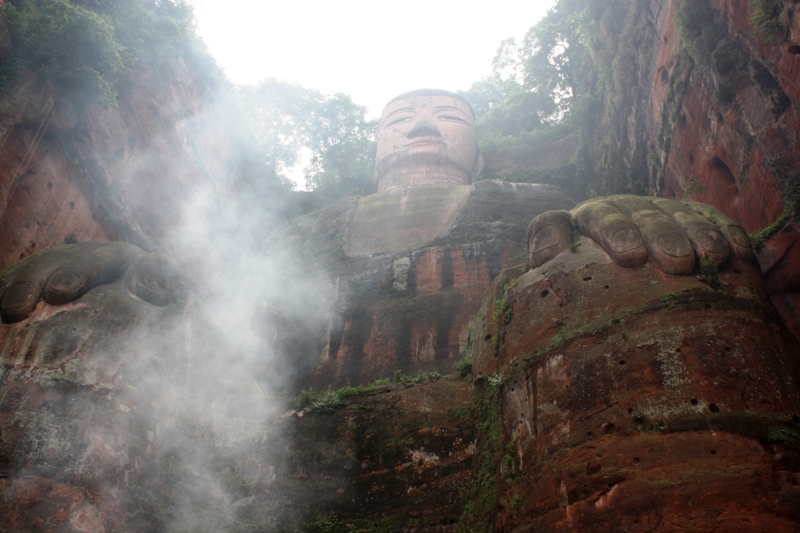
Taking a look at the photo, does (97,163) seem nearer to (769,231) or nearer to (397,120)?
(769,231)

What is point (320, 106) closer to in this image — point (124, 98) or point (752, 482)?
point (124, 98)

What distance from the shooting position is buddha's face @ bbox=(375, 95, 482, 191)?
22.6m

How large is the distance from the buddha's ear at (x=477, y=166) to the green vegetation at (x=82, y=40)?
39.0 feet

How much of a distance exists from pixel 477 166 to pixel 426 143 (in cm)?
274

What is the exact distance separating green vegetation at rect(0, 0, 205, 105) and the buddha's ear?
39.0 feet

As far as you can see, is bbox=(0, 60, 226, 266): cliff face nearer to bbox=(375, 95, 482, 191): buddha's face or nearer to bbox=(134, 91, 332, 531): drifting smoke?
bbox=(134, 91, 332, 531): drifting smoke

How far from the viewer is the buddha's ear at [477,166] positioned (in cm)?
2424

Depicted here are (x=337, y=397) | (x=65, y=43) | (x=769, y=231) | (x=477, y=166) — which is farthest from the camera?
(x=477, y=166)

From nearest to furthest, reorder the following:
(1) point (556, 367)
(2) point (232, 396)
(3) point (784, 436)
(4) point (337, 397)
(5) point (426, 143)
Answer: (3) point (784, 436)
(1) point (556, 367)
(4) point (337, 397)
(2) point (232, 396)
(5) point (426, 143)

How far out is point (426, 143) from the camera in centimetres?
2291

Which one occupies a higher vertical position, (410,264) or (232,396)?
(410,264)

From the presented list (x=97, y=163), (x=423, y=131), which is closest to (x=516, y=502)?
(x=97, y=163)

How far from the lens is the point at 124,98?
49.4ft

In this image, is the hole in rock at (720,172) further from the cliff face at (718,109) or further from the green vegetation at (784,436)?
the green vegetation at (784,436)
